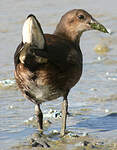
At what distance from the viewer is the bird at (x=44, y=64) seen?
624cm

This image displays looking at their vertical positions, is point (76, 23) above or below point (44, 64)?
above

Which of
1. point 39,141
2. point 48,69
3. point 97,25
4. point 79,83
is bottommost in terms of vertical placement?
point 79,83

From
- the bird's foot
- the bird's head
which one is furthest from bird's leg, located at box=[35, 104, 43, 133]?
the bird's head

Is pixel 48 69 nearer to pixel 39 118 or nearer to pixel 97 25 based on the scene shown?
pixel 39 118

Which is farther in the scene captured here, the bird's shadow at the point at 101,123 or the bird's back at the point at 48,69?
the bird's shadow at the point at 101,123

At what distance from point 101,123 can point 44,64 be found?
1350 millimetres

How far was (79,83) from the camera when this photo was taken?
9.15 metres

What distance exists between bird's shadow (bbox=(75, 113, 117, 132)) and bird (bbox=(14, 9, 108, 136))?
344 millimetres

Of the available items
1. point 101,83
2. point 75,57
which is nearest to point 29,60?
point 75,57

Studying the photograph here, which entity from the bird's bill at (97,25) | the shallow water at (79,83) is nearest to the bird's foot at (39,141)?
the shallow water at (79,83)

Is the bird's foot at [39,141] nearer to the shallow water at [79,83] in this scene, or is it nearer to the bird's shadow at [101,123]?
the shallow water at [79,83]

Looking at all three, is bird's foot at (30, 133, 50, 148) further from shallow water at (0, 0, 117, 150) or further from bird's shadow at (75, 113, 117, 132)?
bird's shadow at (75, 113, 117, 132)

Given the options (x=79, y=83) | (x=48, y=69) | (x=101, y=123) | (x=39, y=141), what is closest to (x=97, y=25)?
(x=101, y=123)

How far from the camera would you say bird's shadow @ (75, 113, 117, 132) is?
733 cm
